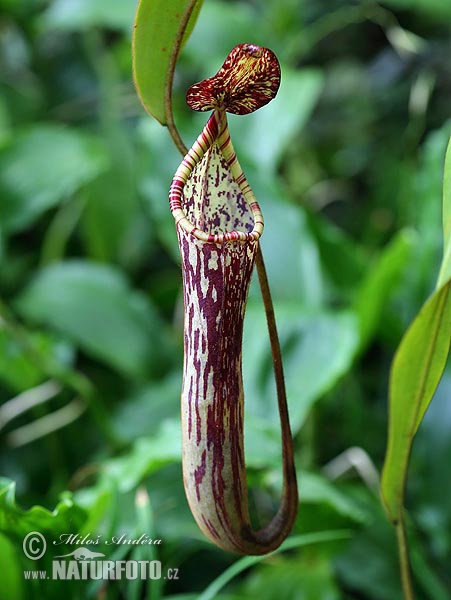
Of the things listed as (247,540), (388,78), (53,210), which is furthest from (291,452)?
(388,78)

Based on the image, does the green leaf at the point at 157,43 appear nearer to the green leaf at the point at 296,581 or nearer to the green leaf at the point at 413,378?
the green leaf at the point at 413,378

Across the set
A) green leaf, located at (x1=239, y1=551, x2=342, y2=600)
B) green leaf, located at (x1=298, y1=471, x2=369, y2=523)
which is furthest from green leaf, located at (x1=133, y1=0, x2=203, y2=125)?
green leaf, located at (x1=239, y1=551, x2=342, y2=600)

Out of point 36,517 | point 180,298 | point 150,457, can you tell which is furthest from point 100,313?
point 36,517

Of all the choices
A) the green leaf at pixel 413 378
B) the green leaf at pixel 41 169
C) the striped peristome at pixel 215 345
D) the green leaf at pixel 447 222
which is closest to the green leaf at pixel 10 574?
the striped peristome at pixel 215 345

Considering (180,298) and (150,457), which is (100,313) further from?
(150,457)

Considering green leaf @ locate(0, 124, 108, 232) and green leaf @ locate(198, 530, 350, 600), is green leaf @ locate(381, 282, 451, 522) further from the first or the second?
green leaf @ locate(0, 124, 108, 232)

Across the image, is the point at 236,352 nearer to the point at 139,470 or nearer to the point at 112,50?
the point at 139,470

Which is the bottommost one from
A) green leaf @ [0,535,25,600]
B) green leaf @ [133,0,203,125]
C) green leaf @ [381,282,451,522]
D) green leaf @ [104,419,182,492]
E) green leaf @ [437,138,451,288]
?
green leaf @ [0,535,25,600]
